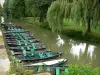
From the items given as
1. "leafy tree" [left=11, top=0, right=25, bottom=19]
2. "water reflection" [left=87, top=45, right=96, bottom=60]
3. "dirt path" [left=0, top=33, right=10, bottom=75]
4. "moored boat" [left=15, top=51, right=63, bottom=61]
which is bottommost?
"water reflection" [left=87, top=45, right=96, bottom=60]

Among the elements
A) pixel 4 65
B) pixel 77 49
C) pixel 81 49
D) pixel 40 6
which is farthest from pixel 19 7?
pixel 4 65

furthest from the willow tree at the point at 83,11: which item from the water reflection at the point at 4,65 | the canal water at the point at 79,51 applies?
the water reflection at the point at 4,65

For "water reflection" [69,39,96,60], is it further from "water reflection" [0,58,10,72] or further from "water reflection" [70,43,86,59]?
"water reflection" [0,58,10,72]

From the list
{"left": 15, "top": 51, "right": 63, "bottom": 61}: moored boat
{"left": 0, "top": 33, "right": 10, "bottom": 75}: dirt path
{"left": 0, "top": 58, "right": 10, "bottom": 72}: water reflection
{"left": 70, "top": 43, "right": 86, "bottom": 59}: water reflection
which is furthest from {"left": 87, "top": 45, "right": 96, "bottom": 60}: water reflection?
{"left": 0, "top": 58, "right": 10, "bottom": 72}: water reflection

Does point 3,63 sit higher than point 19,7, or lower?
lower

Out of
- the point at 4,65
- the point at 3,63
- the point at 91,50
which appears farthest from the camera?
the point at 91,50

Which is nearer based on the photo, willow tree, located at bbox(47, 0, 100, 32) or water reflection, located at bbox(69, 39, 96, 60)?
water reflection, located at bbox(69, 39, 96, 60)

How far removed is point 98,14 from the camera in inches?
793

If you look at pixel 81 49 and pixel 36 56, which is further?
pixel 81 49

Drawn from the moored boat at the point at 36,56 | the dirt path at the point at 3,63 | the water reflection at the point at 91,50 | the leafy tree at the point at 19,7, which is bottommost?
the water reflection at the point at 91,50

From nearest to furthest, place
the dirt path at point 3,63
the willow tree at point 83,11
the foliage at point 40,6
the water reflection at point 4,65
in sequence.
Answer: the dirt path at point 3,63 → the water reflection at point 4,65 → the willow tree at point 83,11 → the foliage at point 40,6

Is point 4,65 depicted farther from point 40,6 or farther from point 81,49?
point 40,6

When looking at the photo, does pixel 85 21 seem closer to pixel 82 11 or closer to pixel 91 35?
pixel 82 11

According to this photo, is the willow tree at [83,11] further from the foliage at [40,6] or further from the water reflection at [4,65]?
the foliage at [40,6]
